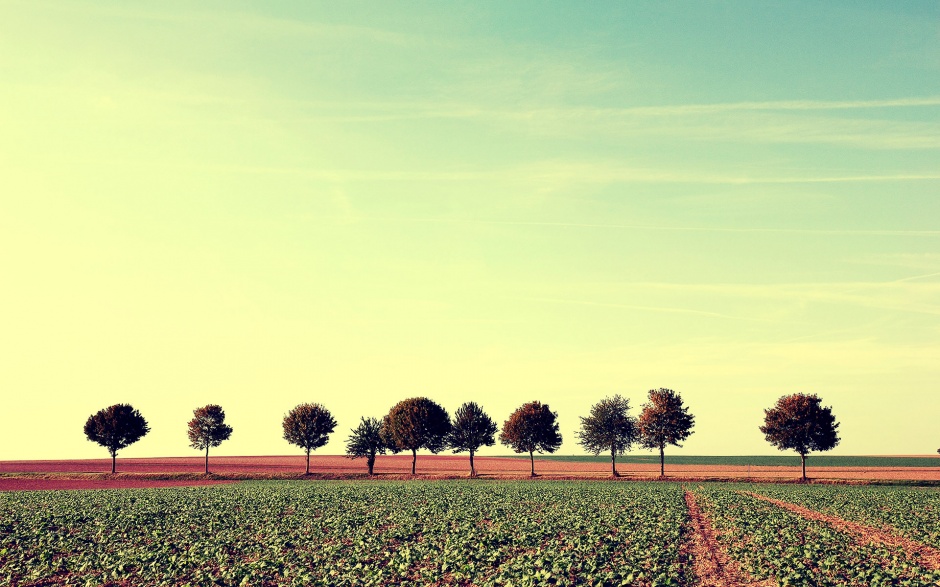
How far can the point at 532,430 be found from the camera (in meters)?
110

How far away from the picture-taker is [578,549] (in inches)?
1260

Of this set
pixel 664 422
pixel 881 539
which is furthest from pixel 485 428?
pixel 881 539

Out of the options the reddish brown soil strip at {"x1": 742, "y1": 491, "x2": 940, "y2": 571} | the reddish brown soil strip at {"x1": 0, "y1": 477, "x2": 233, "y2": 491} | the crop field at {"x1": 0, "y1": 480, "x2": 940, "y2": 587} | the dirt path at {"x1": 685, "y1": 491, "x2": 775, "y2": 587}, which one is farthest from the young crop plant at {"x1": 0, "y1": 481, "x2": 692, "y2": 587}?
the reddish brown soil strip at {"x1": 0, "y1": 477, "x2": 233, "y2": 491}

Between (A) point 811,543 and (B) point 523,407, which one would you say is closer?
(A) point 811,543

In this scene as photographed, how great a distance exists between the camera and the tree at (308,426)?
388 feet

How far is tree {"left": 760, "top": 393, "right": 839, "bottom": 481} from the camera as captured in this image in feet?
315

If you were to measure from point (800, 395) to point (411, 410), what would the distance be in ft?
181

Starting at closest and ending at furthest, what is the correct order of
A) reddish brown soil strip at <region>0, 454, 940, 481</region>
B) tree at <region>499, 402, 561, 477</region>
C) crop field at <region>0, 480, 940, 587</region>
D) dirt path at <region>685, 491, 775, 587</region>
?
dirt path at <region>685, 491, 775, 587</region>
crop field at <region>0, 480, 940, 587</region>
reddish brown soil strip at <region>0, 454, 940, 481</region>
tree at <region>499, 402, 561, 477</region>

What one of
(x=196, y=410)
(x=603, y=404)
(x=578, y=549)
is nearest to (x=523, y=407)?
(x=603, y=404)

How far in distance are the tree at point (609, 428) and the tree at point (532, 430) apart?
459 cm

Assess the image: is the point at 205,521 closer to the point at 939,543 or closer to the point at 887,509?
the point at 939,543

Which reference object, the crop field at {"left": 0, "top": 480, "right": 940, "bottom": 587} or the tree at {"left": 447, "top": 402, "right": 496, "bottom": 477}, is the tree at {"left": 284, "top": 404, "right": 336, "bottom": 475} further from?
the crop field at {"left": 0, "top": 480, "right": 940, "bottom": 587}

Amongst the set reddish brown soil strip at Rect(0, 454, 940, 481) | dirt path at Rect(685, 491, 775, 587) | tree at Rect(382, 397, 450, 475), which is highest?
tree at Rect(382, 397, 450, 475)

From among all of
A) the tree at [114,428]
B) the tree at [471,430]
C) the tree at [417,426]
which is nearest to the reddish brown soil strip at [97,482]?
the tree at [114,428]
